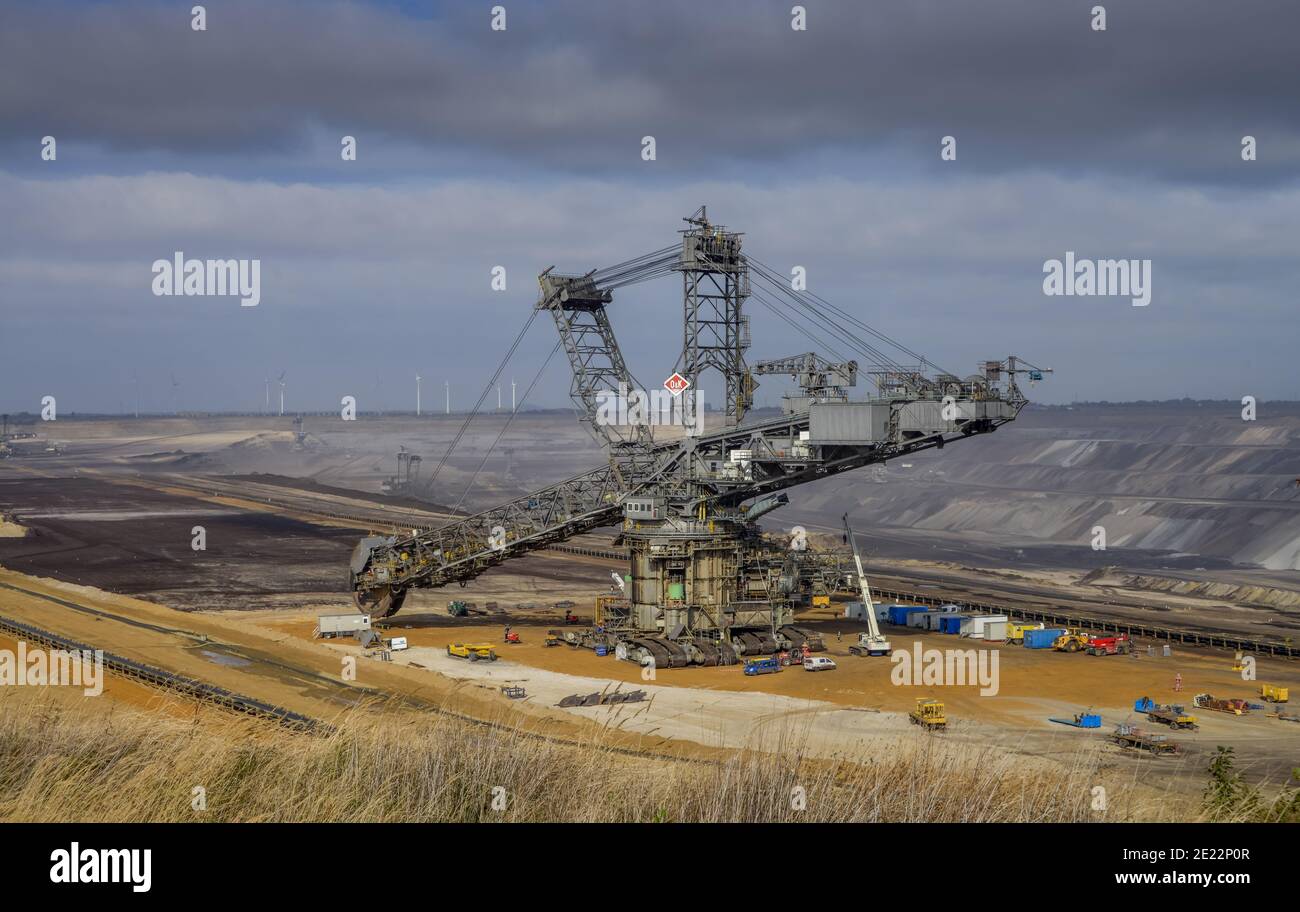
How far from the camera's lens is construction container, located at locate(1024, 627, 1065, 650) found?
217ft

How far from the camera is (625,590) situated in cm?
6431

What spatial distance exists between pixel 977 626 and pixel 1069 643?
564 cm

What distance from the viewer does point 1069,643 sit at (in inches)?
2564

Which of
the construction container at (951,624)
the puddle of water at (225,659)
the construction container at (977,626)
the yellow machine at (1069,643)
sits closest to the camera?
the puddle of water at (225,659)

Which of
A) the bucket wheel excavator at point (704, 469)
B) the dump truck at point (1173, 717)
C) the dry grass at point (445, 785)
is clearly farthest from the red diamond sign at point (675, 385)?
the dry grass at point (445, 785)

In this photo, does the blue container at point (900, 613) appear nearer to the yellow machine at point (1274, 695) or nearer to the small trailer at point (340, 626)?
the yellow machine at point (1274, 695)

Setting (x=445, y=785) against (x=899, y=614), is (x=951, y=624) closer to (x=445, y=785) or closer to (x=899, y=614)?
(x=899, y=614)

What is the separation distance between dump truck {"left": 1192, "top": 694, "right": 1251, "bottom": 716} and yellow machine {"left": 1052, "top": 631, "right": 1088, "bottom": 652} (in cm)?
1434

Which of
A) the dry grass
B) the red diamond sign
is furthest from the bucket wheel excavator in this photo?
the dry grass

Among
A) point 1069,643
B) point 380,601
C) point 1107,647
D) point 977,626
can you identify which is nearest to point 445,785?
point 1069,643

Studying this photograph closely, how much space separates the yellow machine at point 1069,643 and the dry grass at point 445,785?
49102mm

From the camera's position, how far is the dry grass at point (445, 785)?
606 inches
